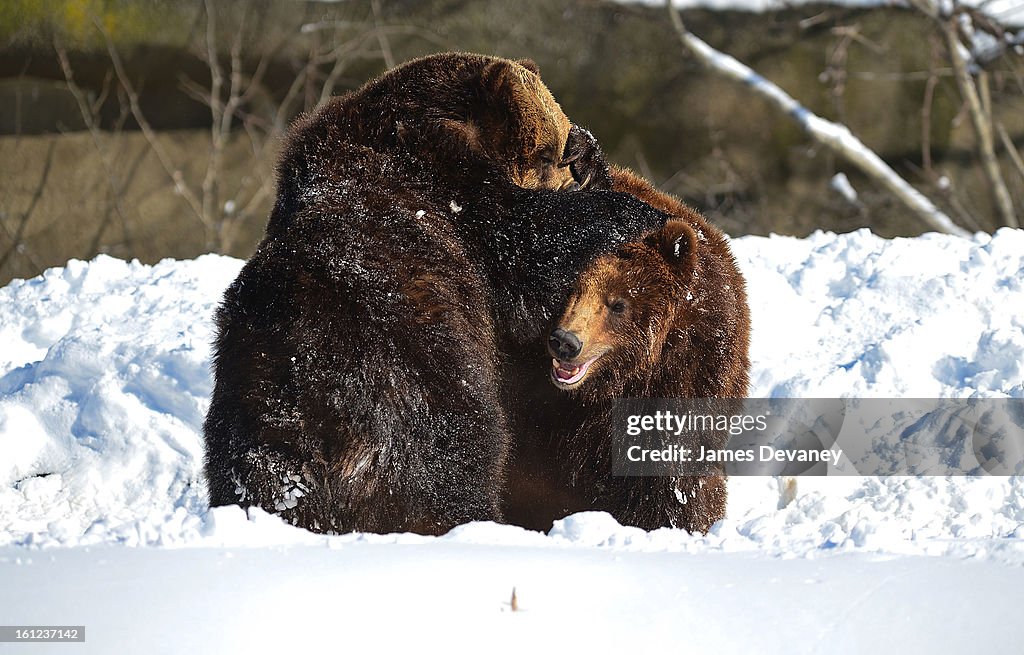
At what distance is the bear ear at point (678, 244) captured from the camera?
155 inches

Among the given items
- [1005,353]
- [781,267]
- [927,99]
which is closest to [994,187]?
[927,99]

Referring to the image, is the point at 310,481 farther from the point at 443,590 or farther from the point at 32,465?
the point at 32,465

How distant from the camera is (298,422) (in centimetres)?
330

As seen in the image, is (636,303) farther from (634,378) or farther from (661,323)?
(634,378)

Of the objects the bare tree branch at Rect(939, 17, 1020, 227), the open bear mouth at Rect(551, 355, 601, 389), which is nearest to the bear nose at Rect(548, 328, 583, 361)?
the open bear mouth at Rect(551, 355, 601, 389)

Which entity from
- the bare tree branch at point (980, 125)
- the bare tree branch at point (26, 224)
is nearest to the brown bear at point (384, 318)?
the bare tree branch at point (26, 224)

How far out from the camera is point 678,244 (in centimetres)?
394

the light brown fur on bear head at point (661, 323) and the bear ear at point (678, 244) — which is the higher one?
the bear ear at point (678, 244)

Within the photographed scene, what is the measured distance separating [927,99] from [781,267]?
408 centimetres

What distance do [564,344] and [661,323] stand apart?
41 centimetres

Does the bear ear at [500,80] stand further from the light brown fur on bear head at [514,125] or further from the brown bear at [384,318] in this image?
the brown bear at [384,318]

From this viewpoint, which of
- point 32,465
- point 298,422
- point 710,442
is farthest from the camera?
point 32,465

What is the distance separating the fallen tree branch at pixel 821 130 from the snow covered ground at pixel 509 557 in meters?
3.95

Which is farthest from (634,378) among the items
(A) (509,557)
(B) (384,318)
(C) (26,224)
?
(C) (26,224)
